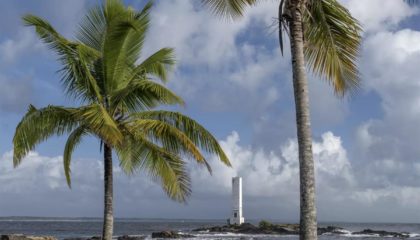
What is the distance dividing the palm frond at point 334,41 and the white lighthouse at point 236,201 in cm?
3828

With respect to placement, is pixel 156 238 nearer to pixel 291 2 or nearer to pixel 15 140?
pixel 15 140

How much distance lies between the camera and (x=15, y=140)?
14.4 m

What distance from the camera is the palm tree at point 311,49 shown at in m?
10.7

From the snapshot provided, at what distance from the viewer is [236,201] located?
2106 inches

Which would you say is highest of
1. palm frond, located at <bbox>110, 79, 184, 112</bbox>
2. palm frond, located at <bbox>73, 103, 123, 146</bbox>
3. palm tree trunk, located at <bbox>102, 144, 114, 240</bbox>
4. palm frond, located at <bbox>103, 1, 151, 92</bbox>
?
palm frond, located at <bbox>103, 1, 151, 92</bbox>

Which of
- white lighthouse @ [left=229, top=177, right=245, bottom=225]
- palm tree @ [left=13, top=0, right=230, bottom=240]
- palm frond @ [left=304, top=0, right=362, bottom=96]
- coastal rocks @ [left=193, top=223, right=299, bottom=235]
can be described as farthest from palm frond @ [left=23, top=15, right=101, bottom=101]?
coastal rocks @ [left=193, top=223, right=299, bottom=235]

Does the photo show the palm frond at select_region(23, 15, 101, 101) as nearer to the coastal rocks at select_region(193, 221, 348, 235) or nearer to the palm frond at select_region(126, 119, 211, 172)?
the palm frond at select_region(126, 119, 211, 172)

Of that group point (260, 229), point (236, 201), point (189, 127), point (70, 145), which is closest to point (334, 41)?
point (189, 127)

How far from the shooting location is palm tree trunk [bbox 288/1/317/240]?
10.5m

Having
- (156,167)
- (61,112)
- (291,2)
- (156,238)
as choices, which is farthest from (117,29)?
(156,238)

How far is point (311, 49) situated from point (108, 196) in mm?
5938

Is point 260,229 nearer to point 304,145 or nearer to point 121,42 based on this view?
point 121,42

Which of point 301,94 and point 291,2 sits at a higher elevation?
point 291,2

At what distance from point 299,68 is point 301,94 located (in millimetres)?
486
